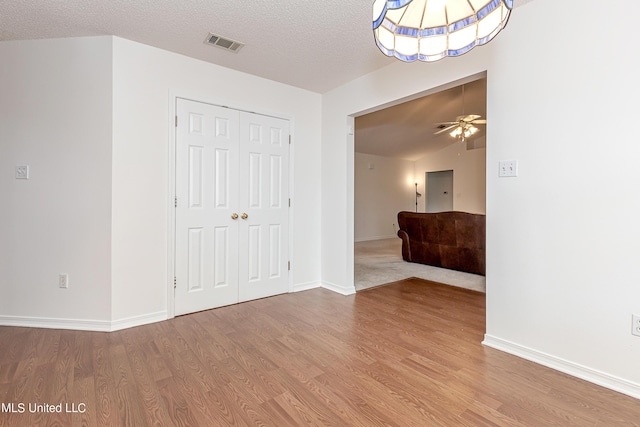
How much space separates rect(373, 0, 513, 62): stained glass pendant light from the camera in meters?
1.14

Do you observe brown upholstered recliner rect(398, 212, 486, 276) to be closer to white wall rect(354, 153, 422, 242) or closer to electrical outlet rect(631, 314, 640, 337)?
electrical outlet rect(631, 314, 640, 337)

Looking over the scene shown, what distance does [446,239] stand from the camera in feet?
14.8

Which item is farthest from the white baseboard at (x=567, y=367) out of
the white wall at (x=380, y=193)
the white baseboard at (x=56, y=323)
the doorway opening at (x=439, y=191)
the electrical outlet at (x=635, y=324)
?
the doorway opening at (x=439, y=191)

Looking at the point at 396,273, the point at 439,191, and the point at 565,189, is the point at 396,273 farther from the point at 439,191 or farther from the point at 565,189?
the point at 439,191

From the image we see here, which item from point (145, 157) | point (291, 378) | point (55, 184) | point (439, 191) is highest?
point (439, 191)

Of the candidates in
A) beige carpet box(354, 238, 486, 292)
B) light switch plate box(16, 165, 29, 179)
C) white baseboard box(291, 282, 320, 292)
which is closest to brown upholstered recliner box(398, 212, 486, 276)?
beige carpet box(354, 238, 486, 292)

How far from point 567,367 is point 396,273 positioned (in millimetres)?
2654

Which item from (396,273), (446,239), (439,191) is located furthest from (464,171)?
(396,273)

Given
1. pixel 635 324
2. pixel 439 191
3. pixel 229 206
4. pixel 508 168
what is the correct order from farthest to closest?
pixel 439 191
pixel 229 206
pixel 508 168
pixel 635 324

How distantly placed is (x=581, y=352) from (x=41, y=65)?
14.8 ft

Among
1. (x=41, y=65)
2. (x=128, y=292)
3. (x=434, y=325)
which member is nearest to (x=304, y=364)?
(x=434, y=325)

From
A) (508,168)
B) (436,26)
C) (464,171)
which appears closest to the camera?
(436,26)

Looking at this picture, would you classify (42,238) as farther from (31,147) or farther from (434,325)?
(434,325)

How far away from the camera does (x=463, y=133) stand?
5312mm
